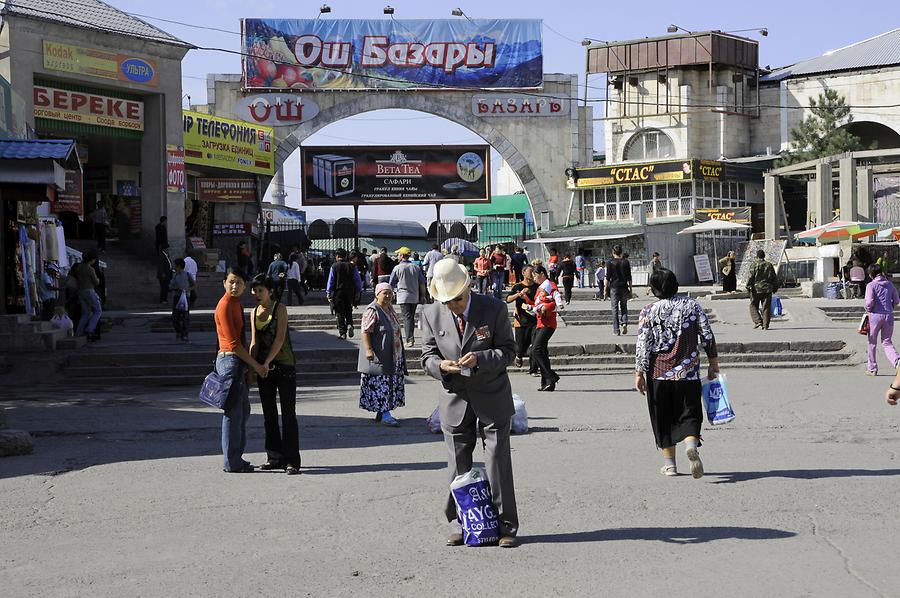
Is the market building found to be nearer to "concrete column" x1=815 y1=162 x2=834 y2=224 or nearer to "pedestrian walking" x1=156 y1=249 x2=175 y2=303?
"pedestrian walking" x1=156 y1=249 x2=175 y2=303

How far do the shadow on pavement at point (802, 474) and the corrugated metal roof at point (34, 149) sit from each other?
39.1 ft

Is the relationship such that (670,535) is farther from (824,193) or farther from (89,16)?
(824,193)

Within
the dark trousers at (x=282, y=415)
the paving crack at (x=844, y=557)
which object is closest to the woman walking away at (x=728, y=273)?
the dark trousers at (x=282, y=415)

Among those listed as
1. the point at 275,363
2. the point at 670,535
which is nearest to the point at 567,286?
the point at 275,363

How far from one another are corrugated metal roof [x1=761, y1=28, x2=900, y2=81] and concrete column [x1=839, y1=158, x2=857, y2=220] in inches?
647

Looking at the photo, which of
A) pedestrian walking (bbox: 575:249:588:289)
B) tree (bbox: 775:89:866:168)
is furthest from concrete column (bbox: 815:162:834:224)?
tree (bbox: 775:89:866:168)

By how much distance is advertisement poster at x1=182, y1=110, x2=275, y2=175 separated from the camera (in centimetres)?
3697

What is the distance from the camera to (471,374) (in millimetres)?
6473

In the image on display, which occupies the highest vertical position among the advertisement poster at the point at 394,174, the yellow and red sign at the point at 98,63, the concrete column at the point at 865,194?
the yellow and red sign at the point at 98,63

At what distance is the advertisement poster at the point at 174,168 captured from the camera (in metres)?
32.2

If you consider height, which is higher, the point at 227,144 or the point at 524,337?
the point at 227,144

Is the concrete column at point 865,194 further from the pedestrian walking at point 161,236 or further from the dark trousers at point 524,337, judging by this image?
the dark trousers at point 524,337

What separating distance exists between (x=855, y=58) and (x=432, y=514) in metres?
52.2

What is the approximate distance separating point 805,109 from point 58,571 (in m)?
53.0
